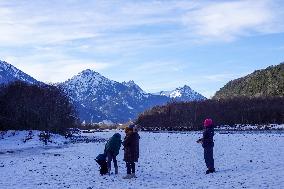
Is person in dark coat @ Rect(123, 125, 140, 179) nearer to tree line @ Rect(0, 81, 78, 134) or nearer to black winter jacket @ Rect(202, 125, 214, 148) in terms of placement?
black winter jacket @ Rect(202, 125, 214, 148)

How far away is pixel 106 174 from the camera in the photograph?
82.2ft

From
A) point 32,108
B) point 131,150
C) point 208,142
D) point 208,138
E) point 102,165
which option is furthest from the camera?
point 32,108

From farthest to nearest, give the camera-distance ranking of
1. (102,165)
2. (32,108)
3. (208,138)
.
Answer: (32,108), (102,165), (208,138)

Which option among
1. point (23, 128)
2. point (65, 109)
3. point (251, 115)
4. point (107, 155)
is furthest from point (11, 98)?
point (251, 115)

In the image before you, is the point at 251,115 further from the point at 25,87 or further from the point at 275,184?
the point at 275,184

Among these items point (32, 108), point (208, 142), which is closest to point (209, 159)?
point (208, 142)

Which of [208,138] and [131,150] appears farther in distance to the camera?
[208,138]

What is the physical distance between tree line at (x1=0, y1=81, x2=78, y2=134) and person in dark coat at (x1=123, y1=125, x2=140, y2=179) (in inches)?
2529

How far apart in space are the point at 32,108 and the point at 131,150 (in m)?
71.4

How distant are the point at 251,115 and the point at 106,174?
174 meters

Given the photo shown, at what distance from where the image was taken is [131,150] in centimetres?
2377

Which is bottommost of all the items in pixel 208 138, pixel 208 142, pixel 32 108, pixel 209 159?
pixel 209 159

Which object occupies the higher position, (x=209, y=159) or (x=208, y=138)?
(x=208, y=138)

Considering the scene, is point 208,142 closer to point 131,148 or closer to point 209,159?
point 209,159
